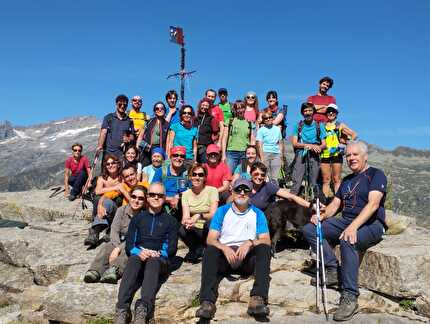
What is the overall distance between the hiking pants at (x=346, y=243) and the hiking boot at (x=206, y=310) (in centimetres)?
269

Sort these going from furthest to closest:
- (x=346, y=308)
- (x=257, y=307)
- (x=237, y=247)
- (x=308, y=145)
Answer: (x=308, y=145) < (x=237, y=247) < (x=346, y=308) < (x=257, y=307)

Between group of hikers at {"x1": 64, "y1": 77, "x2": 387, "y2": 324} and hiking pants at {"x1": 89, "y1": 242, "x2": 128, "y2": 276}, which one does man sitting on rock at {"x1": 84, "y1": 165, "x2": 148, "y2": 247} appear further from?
hiking pants at {"x1": 89, "y1": 242, "x2": 128, "y2": 276}

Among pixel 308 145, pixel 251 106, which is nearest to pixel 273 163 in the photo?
pixel 308 145

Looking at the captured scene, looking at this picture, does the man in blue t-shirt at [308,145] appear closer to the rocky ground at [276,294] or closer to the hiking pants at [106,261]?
the rocky ground at [276,294]

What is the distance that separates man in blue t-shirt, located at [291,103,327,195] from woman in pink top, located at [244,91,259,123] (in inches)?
87.2

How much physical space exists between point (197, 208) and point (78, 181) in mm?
9158

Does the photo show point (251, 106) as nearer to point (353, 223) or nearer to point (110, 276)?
point (353, 223)

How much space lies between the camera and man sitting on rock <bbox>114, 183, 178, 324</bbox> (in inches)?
332

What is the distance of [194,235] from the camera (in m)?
10.4

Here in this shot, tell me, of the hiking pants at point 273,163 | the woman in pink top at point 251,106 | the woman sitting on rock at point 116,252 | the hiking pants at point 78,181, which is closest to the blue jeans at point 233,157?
the hiking pants at point 273,163

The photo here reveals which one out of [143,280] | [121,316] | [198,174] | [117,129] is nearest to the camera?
[121,316]

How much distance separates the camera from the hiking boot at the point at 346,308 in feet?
26.6

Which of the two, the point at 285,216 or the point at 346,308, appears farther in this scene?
the point at 285,216

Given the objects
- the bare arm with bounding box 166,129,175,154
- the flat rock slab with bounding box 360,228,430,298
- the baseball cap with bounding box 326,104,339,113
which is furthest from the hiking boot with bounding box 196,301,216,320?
the baseball cap with bounding box 326,104,339,113
